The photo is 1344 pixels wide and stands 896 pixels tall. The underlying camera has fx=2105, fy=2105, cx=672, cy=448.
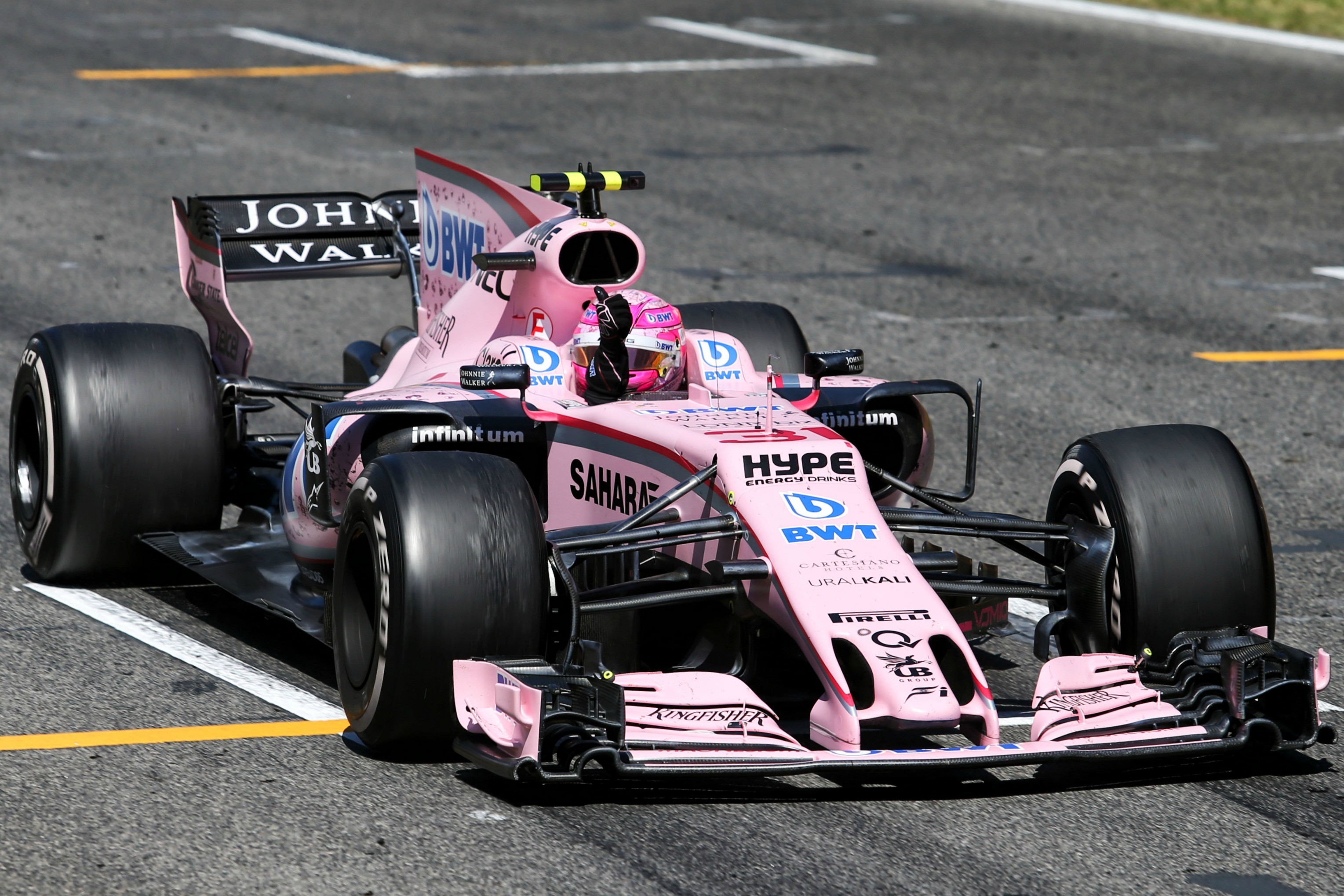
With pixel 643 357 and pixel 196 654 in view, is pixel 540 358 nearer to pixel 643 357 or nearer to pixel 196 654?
pixel 643 357

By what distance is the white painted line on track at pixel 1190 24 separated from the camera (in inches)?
871

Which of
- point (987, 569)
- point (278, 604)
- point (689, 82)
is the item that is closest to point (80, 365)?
point (278, 604)

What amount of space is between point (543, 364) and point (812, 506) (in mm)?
1465

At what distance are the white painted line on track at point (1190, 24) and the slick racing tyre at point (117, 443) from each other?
16.5m

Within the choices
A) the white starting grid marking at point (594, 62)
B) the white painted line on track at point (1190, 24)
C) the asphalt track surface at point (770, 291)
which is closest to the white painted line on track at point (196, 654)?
the asphalt track surface at point (770, 291)

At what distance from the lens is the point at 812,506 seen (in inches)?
251

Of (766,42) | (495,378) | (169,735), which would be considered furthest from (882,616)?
(766,42)

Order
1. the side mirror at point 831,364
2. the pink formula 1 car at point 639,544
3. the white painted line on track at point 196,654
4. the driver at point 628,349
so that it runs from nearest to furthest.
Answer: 1. the pink formula 1 car at point 639,544
2. the white painted line on track at point 196,654
3. the driver at point 628,349
4. the side mirror at point 831,364

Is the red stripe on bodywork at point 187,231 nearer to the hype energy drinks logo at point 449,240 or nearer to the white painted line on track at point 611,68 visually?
the hype energy drinks logo at point 449,240

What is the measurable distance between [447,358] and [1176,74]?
14661mm

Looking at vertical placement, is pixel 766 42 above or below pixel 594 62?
above

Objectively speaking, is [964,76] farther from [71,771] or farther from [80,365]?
[71,771]

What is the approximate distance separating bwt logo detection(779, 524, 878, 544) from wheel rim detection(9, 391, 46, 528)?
344 cm

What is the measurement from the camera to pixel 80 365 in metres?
7.96
